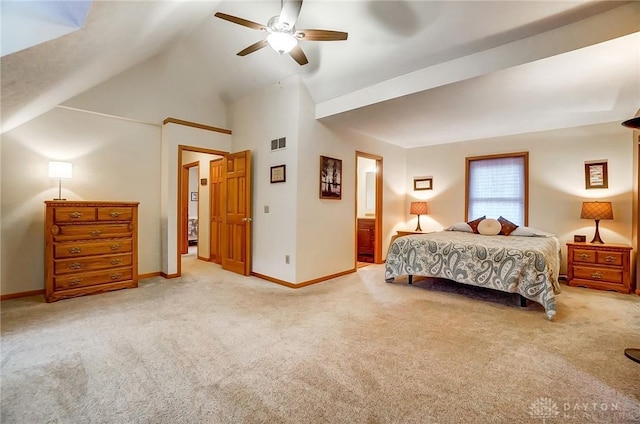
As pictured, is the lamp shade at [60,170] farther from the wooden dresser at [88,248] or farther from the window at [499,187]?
the window at [499,187]

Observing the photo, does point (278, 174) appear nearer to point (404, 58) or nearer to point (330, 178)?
point (330, 178)

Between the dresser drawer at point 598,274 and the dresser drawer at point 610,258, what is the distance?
9 cm

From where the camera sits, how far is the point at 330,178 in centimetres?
454

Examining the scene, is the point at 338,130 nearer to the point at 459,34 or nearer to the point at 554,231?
the point at 459,34

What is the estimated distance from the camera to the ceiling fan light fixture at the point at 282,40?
90.8 inches

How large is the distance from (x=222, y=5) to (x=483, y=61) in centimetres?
285

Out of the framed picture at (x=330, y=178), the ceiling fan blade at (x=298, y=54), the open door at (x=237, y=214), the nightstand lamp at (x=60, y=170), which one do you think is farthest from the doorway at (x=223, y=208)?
the ceiling fan blade at (x=298, y=54)

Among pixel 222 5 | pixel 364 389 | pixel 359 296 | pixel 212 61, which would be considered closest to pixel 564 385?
pixel 364 389

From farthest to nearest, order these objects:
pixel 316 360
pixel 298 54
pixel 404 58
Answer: pixel 404 58 < pixel 298 54 < pixel 316 360

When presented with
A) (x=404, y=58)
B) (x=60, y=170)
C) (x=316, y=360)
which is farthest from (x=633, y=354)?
(x=60, y=170)

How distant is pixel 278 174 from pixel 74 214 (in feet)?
8.24

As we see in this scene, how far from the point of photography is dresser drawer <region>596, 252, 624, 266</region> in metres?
3.89

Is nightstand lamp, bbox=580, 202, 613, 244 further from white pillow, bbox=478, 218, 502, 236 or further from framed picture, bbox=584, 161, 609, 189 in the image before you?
white pillow, bbox=478, 218, 502, 236

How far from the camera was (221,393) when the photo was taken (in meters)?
1.74
